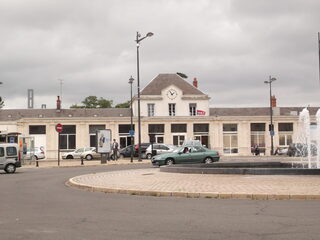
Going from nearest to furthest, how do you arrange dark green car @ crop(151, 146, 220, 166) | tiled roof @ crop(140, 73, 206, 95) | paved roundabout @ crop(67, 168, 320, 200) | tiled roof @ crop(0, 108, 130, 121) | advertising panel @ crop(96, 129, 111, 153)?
paved roundabout @ crop(67, 168, 320, 200) < dark green car @ crop(151, 146, 220, 166) < advertising panel @ crop(96, 129, 111, 153) < tiled roof @ crop(140, 73, 206, 95) < tiled roof @ crop(0, 108, 130, 121)

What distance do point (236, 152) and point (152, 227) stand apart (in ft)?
168

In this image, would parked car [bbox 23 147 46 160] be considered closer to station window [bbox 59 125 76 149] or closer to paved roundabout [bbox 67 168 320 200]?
station window [bbox 59 125 76 149]

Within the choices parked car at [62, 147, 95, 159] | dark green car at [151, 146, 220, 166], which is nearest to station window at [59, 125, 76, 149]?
parked car at [62, 147, 95, 159]

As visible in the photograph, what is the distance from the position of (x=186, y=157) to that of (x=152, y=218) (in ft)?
67.8

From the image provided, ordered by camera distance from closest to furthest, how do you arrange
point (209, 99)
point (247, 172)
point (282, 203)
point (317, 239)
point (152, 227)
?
point (317, 239) → point (152, 227) → point (282, 203) → point (247, 172) → point (209, 99)

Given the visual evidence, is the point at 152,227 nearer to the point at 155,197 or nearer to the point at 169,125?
the point at 155,197

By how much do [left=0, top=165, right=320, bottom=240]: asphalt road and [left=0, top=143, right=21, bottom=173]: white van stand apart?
13858 millimetres

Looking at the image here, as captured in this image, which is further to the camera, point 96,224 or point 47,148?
point 47,148

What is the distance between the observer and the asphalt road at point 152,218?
812 centimetres

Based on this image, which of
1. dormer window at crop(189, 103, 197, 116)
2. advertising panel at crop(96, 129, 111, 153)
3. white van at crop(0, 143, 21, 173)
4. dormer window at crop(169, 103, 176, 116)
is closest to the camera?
white van at crop(0, 143, 21, 173)

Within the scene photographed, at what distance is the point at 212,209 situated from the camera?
1114cm

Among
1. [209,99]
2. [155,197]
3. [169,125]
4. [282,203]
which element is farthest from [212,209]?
[209,99]

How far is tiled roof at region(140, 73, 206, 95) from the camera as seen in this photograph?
63906 mm

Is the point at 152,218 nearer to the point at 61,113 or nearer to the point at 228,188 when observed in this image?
the point at 228,188
